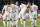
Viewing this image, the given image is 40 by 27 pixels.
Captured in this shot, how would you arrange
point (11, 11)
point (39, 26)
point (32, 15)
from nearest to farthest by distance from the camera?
point (11, 11), point (32, 15), point (39, 26)

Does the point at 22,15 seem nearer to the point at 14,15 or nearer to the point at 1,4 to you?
the point at 14,15

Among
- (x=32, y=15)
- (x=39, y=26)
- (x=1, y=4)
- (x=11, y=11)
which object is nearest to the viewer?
(x=11, y=11)

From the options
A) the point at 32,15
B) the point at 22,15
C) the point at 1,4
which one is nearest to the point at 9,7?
the point at 22,15

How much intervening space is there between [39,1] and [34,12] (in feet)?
38.0

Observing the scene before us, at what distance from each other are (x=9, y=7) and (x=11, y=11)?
0.42 m

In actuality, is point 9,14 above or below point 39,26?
above

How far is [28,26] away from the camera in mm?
15383

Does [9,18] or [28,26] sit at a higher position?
[9,18]

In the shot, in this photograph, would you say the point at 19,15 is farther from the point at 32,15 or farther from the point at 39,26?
the point at 39,26

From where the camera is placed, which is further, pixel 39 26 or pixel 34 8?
pixel 39 26

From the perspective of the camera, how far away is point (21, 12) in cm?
1361

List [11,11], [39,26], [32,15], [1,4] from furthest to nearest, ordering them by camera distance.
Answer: [1,4] → [39,26] → [32,15] → [11,11]

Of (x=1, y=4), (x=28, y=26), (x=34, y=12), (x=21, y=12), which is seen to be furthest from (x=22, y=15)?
(x=1, y=4)

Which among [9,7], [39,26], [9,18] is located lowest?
[39,26]
